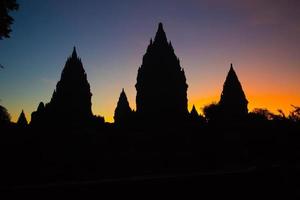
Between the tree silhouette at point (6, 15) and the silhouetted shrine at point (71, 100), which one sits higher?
the silhouetted shrine at point (71, 100)

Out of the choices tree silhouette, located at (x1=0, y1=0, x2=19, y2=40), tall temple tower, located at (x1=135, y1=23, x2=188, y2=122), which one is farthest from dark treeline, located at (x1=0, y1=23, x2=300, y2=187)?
tree silhouette, located at (x1=0, y1=0, x2=19, y2=40)

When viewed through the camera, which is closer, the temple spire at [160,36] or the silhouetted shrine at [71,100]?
the silhouetted shrine at [71,100]

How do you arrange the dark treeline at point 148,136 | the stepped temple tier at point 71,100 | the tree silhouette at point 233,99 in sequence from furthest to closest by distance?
the tree silhouette at point 233,99 < the stepped temple tier at point 71,100 < the dark treeline at point 148,136

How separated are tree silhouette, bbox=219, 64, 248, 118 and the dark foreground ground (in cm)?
4857

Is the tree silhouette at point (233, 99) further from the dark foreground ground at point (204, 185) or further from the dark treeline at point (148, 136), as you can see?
the dark foreground ground at point (204, 185)

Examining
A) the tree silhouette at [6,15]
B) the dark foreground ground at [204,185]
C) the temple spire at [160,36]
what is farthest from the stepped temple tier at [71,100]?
the dark foreground ground at [204,185]

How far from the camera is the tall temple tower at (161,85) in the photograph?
1845 inches

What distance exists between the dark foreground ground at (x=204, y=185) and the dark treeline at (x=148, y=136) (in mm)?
313

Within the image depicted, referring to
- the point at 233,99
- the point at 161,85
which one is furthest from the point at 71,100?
the point at 233,99

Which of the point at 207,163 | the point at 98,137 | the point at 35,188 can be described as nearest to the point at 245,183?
the point at 35,188

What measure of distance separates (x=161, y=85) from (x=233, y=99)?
1533cm

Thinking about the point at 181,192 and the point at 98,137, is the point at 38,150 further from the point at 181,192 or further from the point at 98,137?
the point at 181,192

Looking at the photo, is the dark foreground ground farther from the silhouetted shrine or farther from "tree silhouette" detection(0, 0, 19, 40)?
the silhouetted shrine

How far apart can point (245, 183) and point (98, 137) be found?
29293mm
